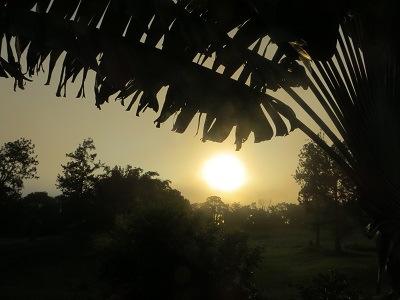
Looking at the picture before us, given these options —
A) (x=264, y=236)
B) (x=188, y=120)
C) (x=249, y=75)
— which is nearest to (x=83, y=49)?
(x=188, y=120)

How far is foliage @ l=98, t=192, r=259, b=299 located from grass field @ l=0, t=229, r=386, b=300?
16.8ft

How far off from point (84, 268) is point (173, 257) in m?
22.0

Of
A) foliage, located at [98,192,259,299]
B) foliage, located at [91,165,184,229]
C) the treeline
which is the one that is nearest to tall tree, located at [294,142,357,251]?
the treeline

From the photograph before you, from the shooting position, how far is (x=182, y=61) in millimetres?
3791

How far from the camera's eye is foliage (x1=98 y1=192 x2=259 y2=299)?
460 inches

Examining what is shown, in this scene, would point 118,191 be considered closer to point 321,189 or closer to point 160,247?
point 321,189

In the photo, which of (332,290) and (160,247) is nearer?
(332,290)

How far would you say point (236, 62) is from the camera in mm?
4227

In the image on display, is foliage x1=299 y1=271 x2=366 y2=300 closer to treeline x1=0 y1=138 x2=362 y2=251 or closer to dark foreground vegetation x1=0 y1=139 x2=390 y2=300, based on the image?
dark foreground vegetation x1=0 y1=139 x2=390 y2=300

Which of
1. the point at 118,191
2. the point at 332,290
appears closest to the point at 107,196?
the point at 118,191

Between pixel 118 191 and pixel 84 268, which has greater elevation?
pixel 118 191

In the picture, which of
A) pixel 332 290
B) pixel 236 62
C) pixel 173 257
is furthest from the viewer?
pixel 173 257

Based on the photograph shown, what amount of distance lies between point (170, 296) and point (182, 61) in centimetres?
932

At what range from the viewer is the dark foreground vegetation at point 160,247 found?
1186cm
